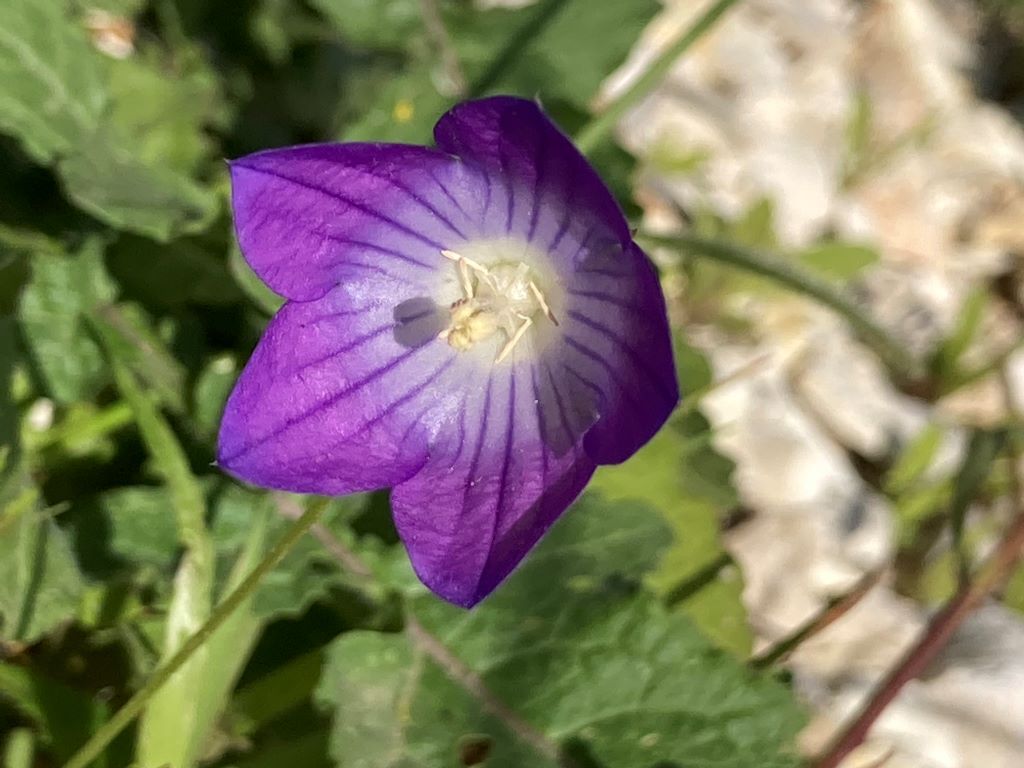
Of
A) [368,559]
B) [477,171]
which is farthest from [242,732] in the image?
[477,171]

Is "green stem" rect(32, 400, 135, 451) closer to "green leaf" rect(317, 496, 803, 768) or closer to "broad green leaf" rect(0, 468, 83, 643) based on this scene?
"broad green leaf" rect(0, 468, 83, 643)

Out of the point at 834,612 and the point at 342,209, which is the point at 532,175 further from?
the point at 834,612

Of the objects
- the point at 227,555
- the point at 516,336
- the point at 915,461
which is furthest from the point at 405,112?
the point at 915,461

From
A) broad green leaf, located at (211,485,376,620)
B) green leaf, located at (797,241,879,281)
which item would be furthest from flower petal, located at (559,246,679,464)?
green leaf, located at (797,241,879,281)

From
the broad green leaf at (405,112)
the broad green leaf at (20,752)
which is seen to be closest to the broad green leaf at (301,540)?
the broad green leaf at (20,752)

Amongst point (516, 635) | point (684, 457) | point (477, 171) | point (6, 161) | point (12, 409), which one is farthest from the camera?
point (684, 457)

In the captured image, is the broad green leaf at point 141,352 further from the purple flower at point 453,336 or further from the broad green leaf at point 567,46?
the broad green leaf at point 567,46

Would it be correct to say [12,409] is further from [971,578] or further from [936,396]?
[936,396]
